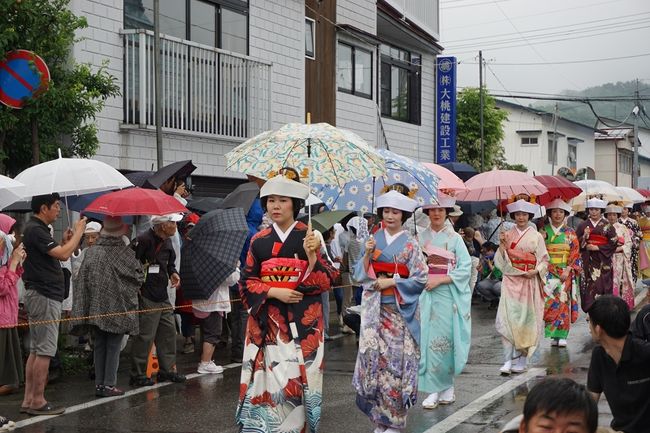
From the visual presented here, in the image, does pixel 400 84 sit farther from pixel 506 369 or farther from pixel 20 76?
pixel 20 76

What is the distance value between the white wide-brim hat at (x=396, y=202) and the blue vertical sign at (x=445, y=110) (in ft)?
61.2

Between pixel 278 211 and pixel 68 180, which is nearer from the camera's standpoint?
pixel 278 211

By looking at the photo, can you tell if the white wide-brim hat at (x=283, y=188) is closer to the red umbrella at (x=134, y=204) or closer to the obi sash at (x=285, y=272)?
the obi sash at (x=285, y=272)

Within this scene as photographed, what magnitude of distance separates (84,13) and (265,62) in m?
4.37

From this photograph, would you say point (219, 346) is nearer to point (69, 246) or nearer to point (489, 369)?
point (489, 369)

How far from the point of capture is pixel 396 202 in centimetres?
770

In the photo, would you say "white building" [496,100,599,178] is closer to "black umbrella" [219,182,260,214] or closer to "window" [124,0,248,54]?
"window" [124,0,248,54]

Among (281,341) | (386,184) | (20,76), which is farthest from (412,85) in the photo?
(281,341)

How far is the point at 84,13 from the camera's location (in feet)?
43.2

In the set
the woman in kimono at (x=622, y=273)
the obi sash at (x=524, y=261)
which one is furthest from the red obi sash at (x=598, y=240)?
the obi sash at (x=524, y=261)

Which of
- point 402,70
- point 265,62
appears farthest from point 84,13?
point 402,70

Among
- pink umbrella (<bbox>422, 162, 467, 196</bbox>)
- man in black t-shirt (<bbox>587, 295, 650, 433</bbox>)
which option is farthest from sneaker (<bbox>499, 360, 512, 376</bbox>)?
man in black t-shirt (<bbox>587, 295, 650, 433</bbox>)

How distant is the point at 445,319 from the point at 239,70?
8.61 meters

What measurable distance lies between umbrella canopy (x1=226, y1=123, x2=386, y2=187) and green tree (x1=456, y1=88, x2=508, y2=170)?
2841 cm
